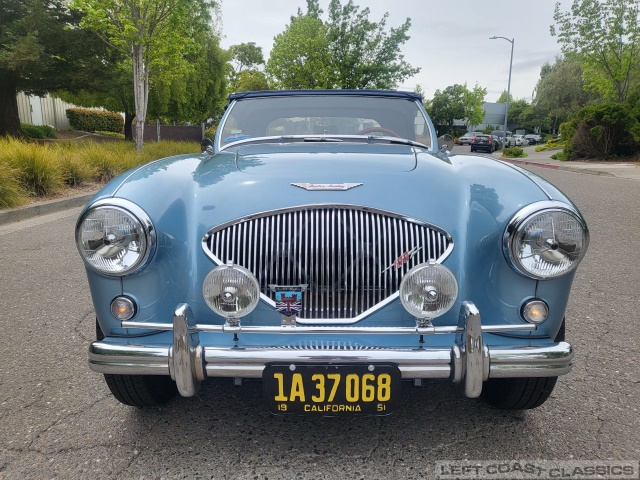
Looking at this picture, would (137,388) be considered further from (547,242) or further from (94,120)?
(94,120)

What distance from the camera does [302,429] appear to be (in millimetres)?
2105

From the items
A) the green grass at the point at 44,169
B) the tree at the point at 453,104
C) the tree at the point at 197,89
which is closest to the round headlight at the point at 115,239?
A: the green grass at the point at 44,169

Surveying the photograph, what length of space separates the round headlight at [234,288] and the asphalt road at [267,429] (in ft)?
2.02

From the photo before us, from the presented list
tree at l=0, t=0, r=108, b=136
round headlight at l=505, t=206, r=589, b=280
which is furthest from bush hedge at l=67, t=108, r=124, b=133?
round headlight at l=505, t=206, r=589, b=280

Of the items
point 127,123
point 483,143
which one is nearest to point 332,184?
point 127,123

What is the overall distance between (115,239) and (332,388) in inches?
38.8

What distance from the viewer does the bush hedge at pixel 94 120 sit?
32.0m

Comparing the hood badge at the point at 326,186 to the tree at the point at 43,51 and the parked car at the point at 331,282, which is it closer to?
the parked car at the point at 331,282

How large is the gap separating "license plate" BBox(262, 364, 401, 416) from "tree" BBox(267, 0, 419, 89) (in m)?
23.9

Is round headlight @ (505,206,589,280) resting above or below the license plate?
above

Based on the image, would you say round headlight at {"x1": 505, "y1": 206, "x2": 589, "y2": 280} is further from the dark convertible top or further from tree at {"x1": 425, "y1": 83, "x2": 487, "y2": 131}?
tree at {"x1": 425, "y1": 83, "x2": 487, "y2": 131}

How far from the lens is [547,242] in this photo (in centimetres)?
185

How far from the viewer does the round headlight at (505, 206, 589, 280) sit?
1.85m

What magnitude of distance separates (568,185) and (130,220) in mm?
11408
